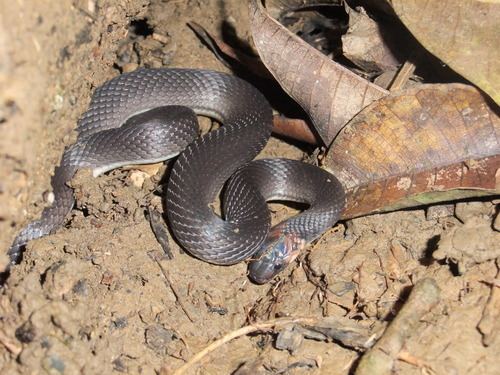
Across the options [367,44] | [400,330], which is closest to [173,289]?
[400,330]

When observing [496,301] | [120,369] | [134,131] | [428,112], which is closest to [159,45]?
[134,131]

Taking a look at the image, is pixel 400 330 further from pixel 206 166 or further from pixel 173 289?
pixel 206 166

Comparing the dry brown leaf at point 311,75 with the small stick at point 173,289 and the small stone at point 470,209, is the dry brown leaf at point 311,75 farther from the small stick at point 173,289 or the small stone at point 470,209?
the small stick at point 173,289

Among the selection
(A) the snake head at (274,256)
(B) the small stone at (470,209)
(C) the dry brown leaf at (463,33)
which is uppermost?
(C) the dry brown leaf at (463,33)

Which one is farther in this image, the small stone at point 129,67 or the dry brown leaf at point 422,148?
the small stone at point 129,67

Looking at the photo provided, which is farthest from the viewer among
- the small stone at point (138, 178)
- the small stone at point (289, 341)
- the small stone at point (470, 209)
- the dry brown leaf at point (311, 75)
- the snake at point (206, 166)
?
the small stone at point (138, 178)

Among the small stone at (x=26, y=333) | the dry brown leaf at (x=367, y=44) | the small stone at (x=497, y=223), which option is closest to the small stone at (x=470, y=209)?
the small stone at (x=497, y=223)
